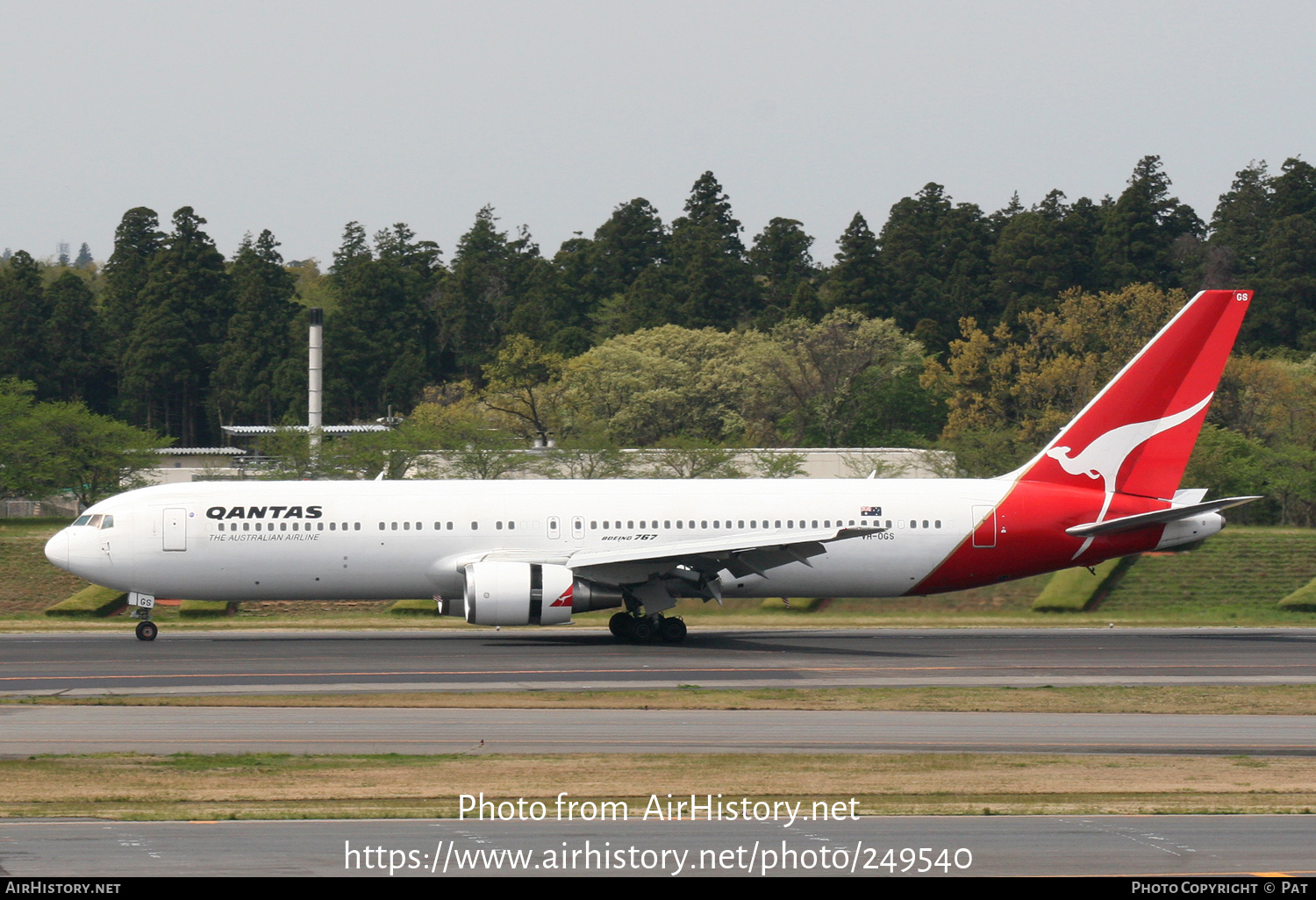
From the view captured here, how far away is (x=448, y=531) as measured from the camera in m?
34.1

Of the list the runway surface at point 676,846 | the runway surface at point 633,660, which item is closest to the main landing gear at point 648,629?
the runway surface at point 633,660

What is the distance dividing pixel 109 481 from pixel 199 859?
5774 centimetres

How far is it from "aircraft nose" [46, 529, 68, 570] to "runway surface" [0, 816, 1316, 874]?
22131 millimetres

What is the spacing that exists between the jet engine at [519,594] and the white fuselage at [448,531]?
7.18ft

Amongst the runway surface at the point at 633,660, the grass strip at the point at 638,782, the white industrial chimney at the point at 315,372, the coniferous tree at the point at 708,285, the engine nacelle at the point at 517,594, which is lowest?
the runway surface at the point at 633,660

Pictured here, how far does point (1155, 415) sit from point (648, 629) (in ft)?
46.4

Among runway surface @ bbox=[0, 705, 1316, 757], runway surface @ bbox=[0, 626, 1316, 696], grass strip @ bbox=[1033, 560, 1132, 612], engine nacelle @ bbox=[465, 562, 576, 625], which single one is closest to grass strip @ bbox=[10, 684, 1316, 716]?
runway surface @ bbox=[0, 705, 1316, 757]

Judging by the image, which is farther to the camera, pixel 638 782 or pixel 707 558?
pixel 707 558

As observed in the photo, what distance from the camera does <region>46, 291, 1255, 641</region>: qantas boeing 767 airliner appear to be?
3381 centimetres

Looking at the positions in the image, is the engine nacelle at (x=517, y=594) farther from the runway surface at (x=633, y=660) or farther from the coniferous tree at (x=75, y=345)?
the coniferous tree at (x=75, y=345)

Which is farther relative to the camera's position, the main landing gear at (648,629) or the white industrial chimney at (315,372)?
the white industrial chimney at (315,372)

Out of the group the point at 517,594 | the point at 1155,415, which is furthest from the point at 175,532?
the point at 1155,415

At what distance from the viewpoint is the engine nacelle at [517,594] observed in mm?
31516

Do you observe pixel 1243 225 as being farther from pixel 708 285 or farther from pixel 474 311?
pixel 474 311
